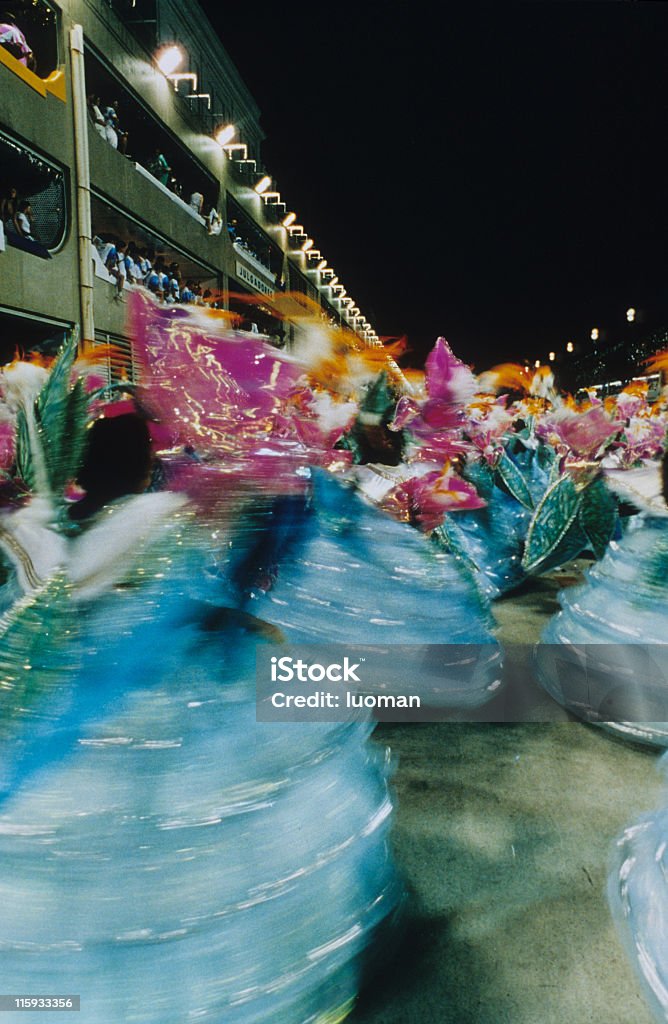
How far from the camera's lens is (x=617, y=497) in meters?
2.79

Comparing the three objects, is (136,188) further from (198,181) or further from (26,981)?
(26,981)

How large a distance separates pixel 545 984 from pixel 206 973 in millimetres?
835

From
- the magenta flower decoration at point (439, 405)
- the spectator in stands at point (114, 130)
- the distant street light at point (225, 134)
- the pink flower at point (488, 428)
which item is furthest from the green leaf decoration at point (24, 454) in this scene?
the distant street light at point (225, 134)

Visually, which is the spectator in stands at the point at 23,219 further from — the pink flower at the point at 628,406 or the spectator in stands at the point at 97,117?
the pink flower at the point at 628,406

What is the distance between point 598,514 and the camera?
3.30 meters

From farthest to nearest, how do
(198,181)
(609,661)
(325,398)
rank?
(198,181) → (325,398) → (609,661)

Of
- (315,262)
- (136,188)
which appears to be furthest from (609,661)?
(315,262)

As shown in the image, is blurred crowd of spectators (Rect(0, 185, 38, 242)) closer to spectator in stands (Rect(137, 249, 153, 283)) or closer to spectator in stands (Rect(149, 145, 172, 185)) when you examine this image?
spectator in stands (Rect(137, 249, 153, 283))

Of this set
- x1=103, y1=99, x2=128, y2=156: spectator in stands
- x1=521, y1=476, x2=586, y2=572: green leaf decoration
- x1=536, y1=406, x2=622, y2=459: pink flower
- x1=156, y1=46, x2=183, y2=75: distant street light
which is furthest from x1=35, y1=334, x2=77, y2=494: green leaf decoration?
x1=156, y1=46, x2=183, y2=75: distant street light

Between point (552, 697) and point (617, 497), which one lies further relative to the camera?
point (552, 697)

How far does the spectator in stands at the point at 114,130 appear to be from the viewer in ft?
35.6

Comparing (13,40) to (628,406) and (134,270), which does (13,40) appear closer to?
(134,270)

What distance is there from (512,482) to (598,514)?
204 centimetres

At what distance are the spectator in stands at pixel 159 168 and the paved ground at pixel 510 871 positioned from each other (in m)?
13.6
